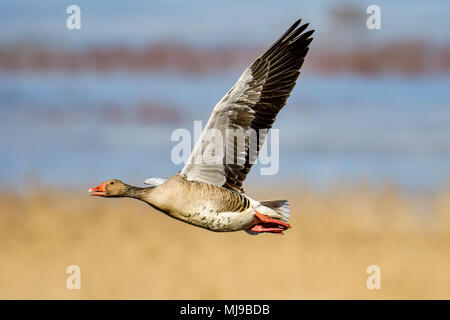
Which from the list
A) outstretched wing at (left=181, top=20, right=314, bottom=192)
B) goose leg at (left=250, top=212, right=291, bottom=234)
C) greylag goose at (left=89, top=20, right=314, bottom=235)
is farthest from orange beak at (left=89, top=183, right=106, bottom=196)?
goose leg at (left=250, top=212, right=291, bottom=234)

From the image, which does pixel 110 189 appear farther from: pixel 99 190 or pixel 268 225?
pixel 268 225

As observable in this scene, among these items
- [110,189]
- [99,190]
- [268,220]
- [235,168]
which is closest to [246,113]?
[235,168]

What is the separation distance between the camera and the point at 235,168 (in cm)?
691

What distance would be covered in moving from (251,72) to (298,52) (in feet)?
2.40

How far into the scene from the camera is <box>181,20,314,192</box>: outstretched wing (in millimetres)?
6480

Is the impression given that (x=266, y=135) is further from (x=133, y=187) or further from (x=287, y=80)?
(x=133, y=187)

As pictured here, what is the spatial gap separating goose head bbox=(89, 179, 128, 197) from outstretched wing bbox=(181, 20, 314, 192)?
2.59ft

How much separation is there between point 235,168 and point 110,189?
155 cm

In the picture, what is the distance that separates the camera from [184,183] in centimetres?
640

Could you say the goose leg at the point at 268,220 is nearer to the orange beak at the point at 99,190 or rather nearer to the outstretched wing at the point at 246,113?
the outstretched wing at the point at 246,113

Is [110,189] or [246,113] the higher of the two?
[246,113]

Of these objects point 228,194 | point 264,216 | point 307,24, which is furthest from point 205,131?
point 307,24

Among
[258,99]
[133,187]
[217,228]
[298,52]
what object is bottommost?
[217,228]

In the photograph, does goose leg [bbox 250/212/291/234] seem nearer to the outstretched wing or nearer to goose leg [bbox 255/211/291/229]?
goose leg [bbox 255/211/291/229]
